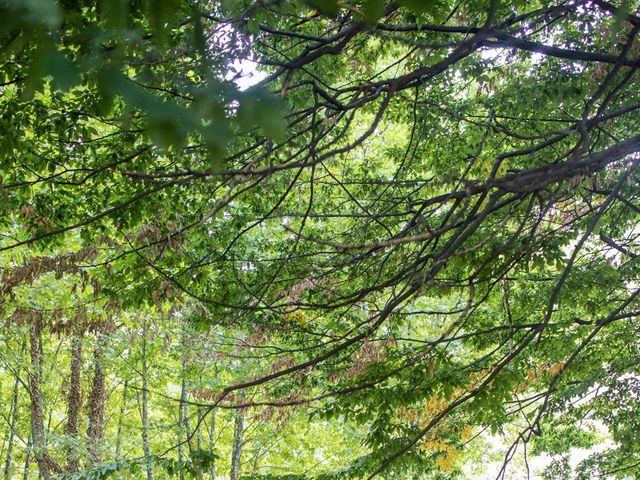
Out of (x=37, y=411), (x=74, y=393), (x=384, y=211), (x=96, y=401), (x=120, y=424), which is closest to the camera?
(x=384, y=211)

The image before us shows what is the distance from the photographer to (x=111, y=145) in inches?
189

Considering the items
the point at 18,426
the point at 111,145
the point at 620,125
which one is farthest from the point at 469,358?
the point at 18,426

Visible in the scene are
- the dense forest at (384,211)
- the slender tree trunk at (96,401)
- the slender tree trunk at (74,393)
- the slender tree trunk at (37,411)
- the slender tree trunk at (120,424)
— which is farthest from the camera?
the slender tree trunk at (120,424)

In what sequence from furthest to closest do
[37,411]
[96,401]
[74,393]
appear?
[96,401], [74,393], [37,411]

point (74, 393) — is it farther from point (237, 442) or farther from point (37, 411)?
point (237, 442)

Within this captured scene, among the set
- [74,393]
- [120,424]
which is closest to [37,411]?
[74,393]

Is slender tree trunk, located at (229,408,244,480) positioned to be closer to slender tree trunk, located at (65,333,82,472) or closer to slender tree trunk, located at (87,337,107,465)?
slender tree trunk, located at (87,337,107,465)

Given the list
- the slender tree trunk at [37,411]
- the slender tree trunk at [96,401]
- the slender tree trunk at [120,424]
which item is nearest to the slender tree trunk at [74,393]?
the slender tree trunk at [96,401]

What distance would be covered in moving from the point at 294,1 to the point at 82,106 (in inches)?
74.8

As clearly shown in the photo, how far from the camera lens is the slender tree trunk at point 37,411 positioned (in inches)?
447

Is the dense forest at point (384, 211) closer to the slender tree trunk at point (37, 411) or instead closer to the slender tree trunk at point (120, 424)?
the slender tree trunk at point (37, 411)

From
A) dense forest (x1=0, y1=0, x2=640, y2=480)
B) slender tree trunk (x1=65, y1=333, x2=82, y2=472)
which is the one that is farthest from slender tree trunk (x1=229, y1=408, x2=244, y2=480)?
dense forest (x1=0, y1=0, x2=640, y2=480)

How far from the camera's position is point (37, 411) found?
40.6 ft

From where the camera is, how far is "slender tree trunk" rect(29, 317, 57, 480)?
1136 cm
